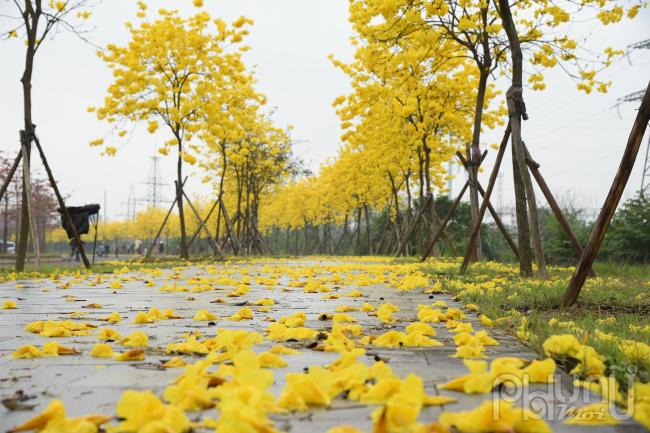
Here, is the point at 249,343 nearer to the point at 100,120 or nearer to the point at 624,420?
the point at 624,420

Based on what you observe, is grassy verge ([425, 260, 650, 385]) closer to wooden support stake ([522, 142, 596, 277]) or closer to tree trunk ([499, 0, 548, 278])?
wooden support stake ([522, 142, 596, 277])

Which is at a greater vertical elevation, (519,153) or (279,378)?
(519,153)

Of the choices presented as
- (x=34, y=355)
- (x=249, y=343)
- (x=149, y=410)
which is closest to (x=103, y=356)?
(x=34, y=355)

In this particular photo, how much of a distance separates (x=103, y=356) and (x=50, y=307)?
7.91ft

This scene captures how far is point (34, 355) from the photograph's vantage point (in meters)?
2.41

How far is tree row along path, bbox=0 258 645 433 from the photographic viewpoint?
4.56 ft

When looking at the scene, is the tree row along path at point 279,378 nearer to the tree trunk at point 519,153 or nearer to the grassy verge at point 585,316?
the grassy verge at point 585,316

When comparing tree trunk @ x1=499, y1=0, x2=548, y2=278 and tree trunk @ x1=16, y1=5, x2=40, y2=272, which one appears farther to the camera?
tree trunk @ x1=16, y1=5, x2=40, y2=272

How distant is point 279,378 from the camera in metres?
1.97

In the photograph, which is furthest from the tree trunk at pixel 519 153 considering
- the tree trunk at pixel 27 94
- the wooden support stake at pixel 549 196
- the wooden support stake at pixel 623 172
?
the tree trunk at pixel 27 94

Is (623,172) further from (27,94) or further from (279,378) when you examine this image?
(27,94)

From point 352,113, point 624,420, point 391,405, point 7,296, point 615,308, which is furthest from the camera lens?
point 352,113

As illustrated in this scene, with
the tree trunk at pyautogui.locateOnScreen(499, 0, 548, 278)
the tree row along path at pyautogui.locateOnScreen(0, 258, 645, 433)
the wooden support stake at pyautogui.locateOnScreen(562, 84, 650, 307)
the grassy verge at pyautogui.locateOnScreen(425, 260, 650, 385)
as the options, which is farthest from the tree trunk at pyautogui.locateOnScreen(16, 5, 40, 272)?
the wooden support stake at pyautogui.locateOnScreen(562, 84, 650, 307)

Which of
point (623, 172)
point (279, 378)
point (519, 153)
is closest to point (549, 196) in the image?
point (519, 153)
